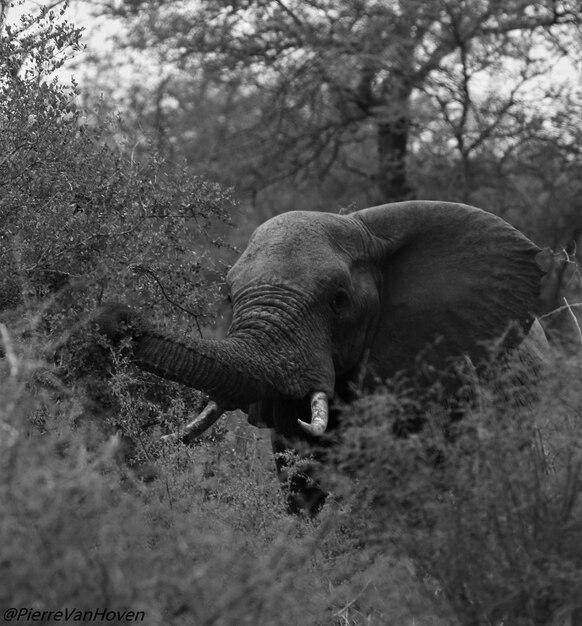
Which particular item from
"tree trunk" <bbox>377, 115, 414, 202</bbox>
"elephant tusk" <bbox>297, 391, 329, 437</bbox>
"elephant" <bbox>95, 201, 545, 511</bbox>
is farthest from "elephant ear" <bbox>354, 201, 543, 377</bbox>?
"tree trunk" <bbox>377, 115, 414, 202</bbox>

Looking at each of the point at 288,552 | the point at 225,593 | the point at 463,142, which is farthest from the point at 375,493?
the point at 463,142

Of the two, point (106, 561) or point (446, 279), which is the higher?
point (106, 561)

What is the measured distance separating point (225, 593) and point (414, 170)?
12434mm

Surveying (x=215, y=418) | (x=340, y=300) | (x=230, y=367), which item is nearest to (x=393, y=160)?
(x=340, y=300)

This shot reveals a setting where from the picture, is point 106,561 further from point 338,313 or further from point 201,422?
point 338,313

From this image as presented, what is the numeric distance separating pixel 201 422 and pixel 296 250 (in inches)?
34.8

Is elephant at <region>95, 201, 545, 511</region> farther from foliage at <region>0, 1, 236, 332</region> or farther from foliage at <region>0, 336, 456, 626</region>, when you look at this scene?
foliage at <region>0, 336, 456, 626</region>

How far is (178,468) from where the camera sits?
5.46 m

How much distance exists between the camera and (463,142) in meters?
14.7

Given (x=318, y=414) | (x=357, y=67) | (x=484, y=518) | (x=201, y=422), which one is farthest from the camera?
(x=357, y=67)

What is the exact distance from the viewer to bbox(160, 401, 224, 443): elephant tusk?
5.86 metres

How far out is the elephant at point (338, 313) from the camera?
5469 mm

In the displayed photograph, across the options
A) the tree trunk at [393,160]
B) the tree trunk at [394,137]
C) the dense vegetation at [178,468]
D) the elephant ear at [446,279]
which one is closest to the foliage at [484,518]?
the dense vegetation at [178,468]

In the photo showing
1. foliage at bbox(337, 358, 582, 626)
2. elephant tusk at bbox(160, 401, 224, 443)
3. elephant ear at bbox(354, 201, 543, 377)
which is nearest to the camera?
foliage at bbox(337, 358, 582, 626)
